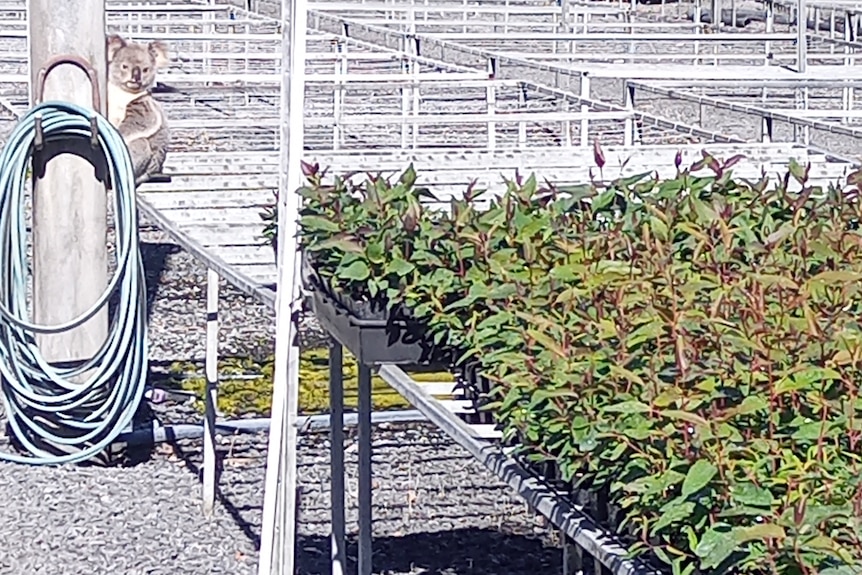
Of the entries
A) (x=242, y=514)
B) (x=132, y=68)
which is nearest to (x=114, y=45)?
(x=132, y=68)

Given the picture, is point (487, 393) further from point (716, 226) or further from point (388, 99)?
point (388, 99)

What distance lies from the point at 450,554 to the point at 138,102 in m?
3.74

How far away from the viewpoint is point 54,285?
747 centimetres

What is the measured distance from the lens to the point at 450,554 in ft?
20.5

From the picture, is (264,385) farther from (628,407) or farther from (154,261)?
(628,407)

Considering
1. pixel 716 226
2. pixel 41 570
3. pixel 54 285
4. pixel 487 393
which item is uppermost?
pixel 716 226

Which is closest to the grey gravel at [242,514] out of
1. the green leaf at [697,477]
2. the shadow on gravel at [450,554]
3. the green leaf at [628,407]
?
the shadow on gravel at [450,554]

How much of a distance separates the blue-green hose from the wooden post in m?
0.10

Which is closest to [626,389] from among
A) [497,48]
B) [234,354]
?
[234,354]

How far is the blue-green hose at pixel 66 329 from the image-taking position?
6.90 m

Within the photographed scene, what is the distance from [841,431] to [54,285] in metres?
5.39

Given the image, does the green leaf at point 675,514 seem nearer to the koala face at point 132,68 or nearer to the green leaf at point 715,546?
the green leaf at point 715,546

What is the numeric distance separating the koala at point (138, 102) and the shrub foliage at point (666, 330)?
4.05 m

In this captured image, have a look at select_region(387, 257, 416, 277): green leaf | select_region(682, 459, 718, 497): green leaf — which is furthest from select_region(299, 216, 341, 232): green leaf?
select_region(682, 459, 718, 497): green leaf
